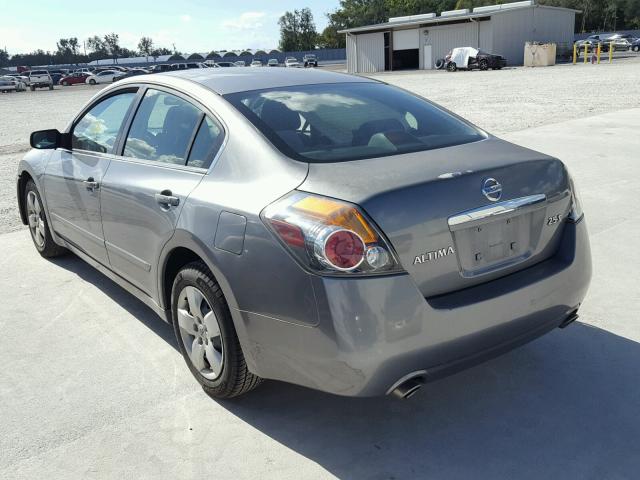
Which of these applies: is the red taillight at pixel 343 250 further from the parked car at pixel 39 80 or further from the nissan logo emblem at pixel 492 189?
the parked car at pixel 39 80

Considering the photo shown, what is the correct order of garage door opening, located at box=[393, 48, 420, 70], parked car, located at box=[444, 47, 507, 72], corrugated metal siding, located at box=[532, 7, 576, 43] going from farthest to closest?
1. garage door opening, located at box=[393, 48, 420, 70]
2. corrugated metal siding, located at box=[532, 7, 576, 43]
3. parked car, located at box=[444, 47, 507, 72]

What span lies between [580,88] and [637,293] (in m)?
19.5

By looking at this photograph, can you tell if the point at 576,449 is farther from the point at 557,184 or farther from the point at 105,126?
the point at 105,126

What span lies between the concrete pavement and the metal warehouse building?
46423 millimetres

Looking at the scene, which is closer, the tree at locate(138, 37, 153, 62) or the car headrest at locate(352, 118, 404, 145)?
the car headrest at locate(352, 118, 404, 145)

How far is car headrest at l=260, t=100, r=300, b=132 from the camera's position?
3117 mm

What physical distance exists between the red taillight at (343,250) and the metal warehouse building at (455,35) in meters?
47.3

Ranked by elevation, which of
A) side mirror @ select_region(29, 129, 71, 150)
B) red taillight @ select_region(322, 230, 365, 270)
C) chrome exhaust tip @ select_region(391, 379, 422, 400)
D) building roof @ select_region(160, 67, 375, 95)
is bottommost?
chrome exhaust tip @ select_region(391, 379, 422, 400)

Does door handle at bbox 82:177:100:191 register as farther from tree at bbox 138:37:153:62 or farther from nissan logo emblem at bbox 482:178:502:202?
tree at bbox 138:37:153:62

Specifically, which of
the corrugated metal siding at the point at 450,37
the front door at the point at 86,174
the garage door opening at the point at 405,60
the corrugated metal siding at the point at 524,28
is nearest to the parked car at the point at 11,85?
the garage door opening at the point at 405,60

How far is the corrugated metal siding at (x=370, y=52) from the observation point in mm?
54594

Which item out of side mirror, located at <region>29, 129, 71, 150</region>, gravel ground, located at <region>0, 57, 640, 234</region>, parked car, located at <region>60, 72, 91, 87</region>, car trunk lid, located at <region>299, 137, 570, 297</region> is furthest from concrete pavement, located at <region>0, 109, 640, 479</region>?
parked car, located at <region>60, 72, 91, 87</region>

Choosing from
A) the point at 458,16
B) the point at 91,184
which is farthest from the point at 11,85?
the point at 91,184

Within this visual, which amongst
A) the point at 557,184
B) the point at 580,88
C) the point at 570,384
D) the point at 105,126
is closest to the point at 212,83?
the point at 105,126
